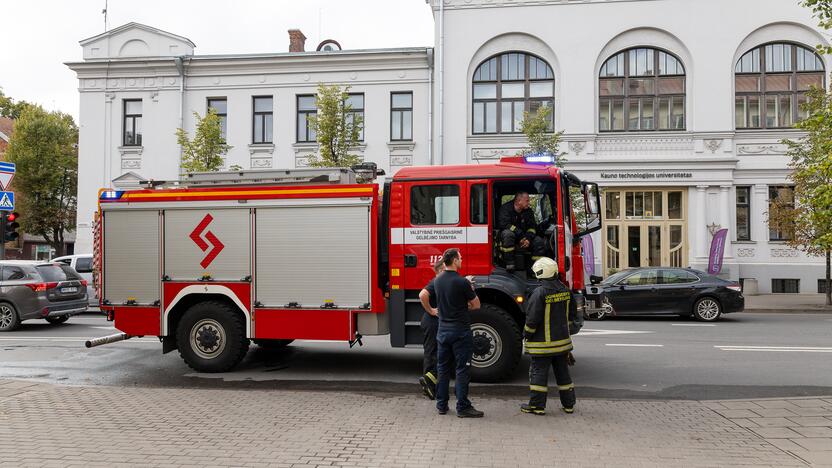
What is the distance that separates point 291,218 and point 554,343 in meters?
3.84

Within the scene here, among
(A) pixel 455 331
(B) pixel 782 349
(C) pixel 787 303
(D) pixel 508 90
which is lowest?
(C) pixel 787 303

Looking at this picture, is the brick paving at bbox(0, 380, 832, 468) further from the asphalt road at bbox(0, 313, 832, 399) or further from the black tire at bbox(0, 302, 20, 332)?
the black tire at bbox(0, 302, 20, 332)

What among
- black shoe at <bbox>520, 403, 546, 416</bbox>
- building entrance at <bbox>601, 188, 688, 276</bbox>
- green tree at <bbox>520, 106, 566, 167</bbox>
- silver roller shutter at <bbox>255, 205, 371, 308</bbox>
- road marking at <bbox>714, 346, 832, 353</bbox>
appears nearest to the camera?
black shoe at <bbox>520, 403, 546, 416</bbox>

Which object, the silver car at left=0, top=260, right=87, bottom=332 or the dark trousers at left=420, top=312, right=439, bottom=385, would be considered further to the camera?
the silver car at left=0, top=260, right=87, bottom=332

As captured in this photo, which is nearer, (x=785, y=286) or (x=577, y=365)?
(x=577, y=365)

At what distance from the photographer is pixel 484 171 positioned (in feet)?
25.6

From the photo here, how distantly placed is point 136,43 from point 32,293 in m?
16.7

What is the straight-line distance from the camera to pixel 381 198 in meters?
8.23

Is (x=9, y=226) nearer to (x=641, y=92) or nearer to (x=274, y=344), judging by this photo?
(x=274, y=344)

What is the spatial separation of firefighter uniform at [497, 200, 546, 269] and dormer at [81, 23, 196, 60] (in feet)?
76.6

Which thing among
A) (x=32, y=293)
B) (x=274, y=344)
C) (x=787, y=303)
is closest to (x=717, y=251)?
(x=787, y=303)

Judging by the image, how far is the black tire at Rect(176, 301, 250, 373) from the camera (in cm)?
843

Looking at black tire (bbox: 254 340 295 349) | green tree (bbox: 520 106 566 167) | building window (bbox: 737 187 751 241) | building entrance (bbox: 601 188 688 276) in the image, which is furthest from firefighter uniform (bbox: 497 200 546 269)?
building window (bbox: 737 187 751 241)

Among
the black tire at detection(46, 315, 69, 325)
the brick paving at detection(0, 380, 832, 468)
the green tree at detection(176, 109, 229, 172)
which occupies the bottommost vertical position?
the black tire at detection(46, 315, 69, 325)
